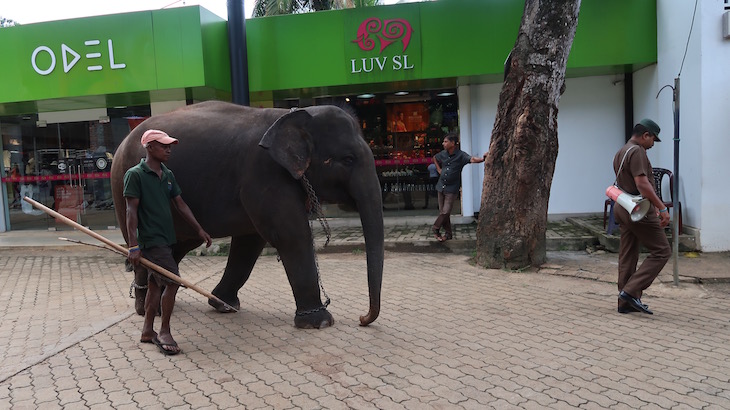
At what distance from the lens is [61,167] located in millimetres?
12523

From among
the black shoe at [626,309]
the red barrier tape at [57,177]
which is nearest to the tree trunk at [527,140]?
the black shoe at [626,309]

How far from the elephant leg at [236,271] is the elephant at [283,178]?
0.61 meters

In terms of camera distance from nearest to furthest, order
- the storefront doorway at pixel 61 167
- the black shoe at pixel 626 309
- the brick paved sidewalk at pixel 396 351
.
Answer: the brick paved sidewalk at pixel 396 351 → the black shoe at pixel 626 309 → the storefront doorway at pixel 61 167

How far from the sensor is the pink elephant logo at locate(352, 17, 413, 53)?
992cm

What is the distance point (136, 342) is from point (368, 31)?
7025mm

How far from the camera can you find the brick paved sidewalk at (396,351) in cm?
364

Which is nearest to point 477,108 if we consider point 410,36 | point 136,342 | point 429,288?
point 410,36

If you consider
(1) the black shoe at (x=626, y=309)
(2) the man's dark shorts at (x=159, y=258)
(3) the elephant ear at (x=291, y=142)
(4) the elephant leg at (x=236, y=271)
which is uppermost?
(3) the elephant ear at (x=291, y=142)

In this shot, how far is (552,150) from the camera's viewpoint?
747 cm

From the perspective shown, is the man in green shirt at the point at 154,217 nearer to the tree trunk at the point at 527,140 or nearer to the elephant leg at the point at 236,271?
the elephant leg at the point at 236,271

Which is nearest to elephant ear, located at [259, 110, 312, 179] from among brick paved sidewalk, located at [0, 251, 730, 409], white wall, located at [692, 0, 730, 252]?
brick paved sidewalk, located at [0, 251, 730, 409]

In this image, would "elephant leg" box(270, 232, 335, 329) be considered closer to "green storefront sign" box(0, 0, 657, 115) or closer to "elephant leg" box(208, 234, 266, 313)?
"elephant leg" box(208, 234, 266, 313)

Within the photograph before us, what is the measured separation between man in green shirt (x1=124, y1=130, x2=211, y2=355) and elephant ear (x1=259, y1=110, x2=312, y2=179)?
0.81 m

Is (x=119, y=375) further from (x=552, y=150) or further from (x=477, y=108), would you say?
(x=477, y=108)
